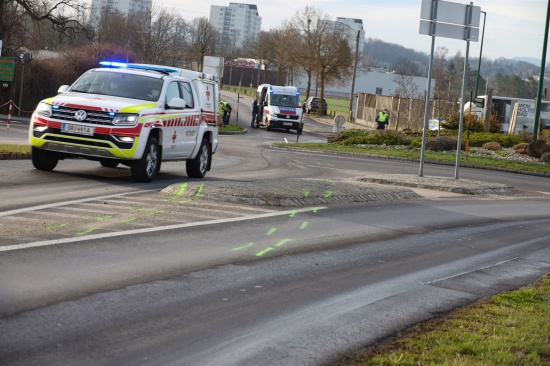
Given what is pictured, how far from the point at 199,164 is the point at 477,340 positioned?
1356 cm

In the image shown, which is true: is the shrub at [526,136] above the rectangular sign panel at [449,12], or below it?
below

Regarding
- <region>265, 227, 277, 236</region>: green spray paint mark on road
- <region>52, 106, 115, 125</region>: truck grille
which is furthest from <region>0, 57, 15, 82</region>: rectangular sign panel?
<region>265, 227, 277, 236</region>: green spray paint mark on road

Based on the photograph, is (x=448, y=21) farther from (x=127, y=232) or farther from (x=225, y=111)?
(x=225, y=111)

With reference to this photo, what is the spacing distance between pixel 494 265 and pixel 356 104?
68764 mm

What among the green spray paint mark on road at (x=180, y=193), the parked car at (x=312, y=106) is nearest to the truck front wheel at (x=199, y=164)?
the green spray paint mark on road at (x=180, y=193)

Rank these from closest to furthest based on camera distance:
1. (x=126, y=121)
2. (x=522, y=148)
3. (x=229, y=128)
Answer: (x=126, y=121) < (x=522, y=148) < (x=229, y=128)

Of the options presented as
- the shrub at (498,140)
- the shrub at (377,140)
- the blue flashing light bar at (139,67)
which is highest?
the blue flashing light bar at (139,67)

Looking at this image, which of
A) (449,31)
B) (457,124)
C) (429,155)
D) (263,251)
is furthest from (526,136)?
(263,251)

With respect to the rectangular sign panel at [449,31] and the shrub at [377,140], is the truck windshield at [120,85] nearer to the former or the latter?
the rectangular sign panel at [449,31]

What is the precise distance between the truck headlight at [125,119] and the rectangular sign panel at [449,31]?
919 cm

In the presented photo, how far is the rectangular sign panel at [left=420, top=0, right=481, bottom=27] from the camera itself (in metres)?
23.3

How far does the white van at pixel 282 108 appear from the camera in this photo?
193 ft

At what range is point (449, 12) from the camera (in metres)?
23.6

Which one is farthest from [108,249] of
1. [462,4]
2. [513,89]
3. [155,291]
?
[513,89]
